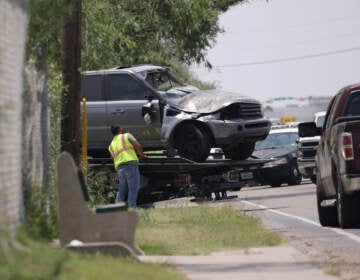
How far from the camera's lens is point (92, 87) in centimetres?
2503

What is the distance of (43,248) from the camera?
33.8ft

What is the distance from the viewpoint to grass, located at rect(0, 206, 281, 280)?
29.5ft

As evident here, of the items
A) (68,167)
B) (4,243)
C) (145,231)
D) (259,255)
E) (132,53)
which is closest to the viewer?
(4,243)

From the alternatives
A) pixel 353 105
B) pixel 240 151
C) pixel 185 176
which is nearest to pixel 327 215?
pixel 353 105

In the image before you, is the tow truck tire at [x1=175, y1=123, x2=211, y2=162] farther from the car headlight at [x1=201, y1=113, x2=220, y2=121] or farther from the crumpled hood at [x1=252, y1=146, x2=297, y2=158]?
the crumpled hood at [x1=252, y1=146, x2=297, y2=158]

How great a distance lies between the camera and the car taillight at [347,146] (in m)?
16.5

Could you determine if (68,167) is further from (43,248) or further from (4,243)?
(4,243)

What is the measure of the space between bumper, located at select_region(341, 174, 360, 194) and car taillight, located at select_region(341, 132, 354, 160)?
25cm

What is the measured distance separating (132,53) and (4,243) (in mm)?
31148

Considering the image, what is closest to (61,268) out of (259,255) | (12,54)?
(12,54)

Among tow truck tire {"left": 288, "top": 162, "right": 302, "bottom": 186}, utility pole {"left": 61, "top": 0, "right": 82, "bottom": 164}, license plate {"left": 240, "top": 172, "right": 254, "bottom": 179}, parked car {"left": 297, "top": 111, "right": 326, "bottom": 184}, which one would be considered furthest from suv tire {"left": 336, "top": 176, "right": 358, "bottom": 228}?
tow truck tire {"left": 288, "top": 162, "right": 302, "bottom": 186}

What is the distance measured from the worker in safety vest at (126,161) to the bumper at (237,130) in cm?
160

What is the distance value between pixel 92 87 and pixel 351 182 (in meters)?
9.63

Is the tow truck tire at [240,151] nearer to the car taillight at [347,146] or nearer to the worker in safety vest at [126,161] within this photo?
the worker in safety vest at [126,161]
